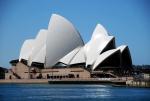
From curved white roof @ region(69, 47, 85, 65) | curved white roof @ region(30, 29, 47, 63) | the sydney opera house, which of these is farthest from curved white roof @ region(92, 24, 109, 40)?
curved white roof @ region(30, 29, 47, 63)

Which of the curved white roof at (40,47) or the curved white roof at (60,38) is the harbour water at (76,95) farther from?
the curved white roof at (40,47)

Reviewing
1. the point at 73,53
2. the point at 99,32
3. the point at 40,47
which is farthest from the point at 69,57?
the point at 99,32

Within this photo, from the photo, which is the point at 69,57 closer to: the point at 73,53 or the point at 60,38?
the point at 73,53

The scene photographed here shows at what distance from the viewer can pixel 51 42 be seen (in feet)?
297

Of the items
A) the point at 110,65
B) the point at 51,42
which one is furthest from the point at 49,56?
the point at 110,65

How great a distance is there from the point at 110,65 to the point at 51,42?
41.7 feet

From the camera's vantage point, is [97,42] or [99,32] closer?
[97,42]

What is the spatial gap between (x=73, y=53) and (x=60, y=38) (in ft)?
14.8

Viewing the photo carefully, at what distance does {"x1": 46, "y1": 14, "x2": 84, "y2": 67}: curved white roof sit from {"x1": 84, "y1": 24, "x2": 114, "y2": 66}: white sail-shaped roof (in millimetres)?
3276

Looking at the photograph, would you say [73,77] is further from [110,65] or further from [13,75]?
[13,75]

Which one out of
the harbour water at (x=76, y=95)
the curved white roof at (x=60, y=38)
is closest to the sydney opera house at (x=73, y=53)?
the curved white roof at (x=60, y=38)

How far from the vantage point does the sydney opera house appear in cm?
8800

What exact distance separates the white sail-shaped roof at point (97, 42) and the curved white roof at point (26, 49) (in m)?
15.1

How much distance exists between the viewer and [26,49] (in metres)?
102
